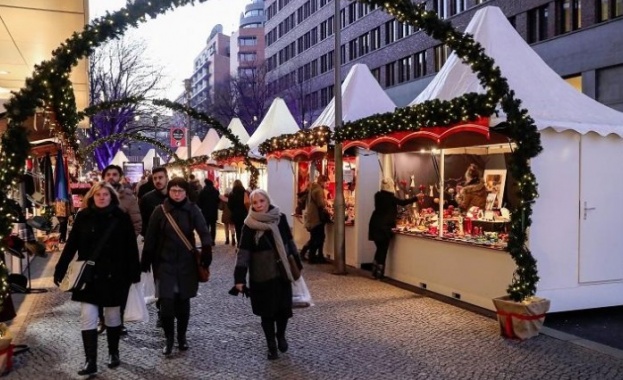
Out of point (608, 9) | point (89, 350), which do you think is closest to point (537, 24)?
point (608, 9)

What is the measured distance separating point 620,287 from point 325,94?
49.5 m

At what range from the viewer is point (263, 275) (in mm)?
5941

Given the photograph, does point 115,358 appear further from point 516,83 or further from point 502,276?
point 516,83

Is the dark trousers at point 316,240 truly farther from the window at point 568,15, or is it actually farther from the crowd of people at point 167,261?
the window at point 568,15

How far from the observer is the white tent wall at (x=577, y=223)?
25.6 feet

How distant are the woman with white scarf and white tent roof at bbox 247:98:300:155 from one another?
13.5 meters

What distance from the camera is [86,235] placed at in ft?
18.4

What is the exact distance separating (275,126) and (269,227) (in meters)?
14.2

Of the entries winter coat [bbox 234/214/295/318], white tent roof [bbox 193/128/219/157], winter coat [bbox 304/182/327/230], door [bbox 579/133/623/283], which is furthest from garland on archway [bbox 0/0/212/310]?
white tent roof [bbox 193/128/219/157]

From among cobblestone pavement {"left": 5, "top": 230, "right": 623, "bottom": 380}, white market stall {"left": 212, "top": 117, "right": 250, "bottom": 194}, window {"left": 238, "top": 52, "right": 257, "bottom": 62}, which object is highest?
window {"left": 238, "top": 52, "right": 257, "bottom": 62}

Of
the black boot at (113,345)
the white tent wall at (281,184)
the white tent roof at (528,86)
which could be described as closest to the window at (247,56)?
the white tent wall at (281,184)

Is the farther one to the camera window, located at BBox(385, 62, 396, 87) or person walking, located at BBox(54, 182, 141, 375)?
window, located at BBox(385, 62, 396, 87)

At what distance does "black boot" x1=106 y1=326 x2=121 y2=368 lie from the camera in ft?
19.1

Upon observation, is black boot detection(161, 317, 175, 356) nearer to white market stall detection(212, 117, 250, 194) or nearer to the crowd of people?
the crowd of people
